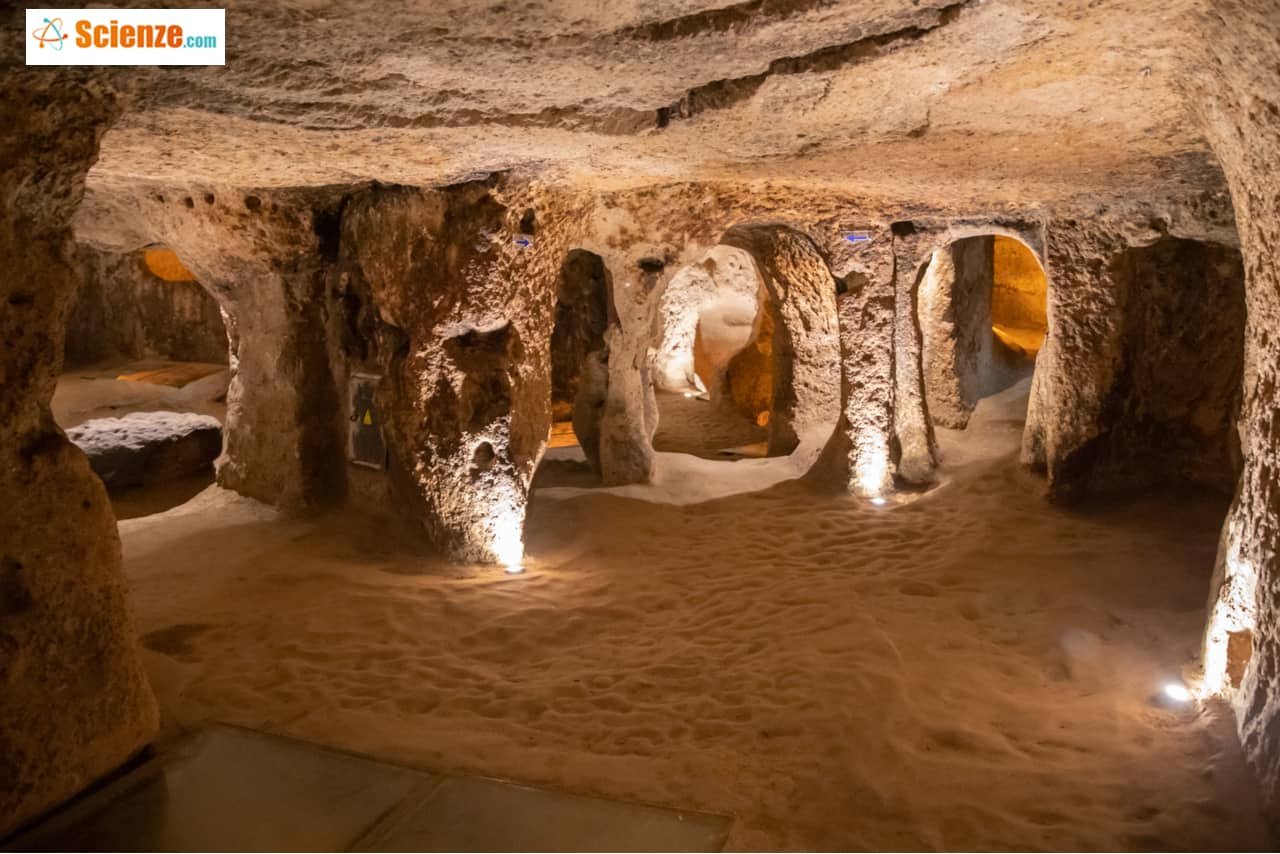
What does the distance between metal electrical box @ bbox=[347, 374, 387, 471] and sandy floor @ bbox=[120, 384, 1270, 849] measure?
1.65 feet

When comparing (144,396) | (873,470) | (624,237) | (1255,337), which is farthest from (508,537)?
(144,396)

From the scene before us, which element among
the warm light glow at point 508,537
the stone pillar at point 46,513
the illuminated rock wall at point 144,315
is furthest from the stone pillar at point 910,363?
the illuminated rock wall at point 144,315

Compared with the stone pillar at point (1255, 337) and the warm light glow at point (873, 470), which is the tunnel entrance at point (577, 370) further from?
the stone pillar at point (1255, 337)

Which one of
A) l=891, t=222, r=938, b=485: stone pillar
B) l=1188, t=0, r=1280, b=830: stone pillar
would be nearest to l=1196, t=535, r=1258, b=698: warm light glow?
l=1188, t=0, r=1280, b=830: stone pillar

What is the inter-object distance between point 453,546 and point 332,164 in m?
2.74

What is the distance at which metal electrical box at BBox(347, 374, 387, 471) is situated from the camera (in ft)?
22.6

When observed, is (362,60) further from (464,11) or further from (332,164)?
(332,164)

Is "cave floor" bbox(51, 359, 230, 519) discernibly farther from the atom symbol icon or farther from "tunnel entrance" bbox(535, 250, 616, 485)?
the atom symbol icon

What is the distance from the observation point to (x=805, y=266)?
9078 mm

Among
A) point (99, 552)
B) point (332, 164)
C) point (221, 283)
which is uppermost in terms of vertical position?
point (332, 164)

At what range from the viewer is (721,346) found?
13492 mm

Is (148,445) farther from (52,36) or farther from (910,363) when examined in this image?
(52,36)

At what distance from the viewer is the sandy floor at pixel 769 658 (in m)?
3.48

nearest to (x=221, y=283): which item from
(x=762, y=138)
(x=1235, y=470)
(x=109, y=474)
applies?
(x=109, y=474)
